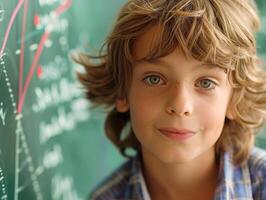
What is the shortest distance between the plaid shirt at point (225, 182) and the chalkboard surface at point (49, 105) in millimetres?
159

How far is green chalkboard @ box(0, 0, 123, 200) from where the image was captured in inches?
45.3

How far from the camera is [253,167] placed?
1.28 meters

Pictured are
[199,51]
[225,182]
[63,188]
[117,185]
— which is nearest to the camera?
[199,51]

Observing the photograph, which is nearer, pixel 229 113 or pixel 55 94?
pixel 229 113

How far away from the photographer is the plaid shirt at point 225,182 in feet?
4.04

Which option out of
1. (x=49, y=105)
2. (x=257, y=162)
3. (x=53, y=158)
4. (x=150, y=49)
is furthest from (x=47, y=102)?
(x=257, y=162)

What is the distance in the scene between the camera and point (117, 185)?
1.34 m

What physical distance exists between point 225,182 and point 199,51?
29cm

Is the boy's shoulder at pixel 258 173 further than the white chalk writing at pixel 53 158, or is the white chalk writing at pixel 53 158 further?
the white chalk writing at pixel 53 158

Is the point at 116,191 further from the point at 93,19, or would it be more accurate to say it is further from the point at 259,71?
the point at 93,19

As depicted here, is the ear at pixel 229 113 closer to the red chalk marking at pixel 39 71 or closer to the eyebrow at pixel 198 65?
the eyebrow at pixel 198 65

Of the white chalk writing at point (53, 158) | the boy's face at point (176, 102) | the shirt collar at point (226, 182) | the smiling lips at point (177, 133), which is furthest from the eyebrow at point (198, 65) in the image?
the white chalk writing at point (53, 158)

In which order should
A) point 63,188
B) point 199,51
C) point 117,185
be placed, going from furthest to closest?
point 63,188 < point 117,185 < point 199,51

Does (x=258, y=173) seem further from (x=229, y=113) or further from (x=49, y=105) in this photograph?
(x=49, y=105)
